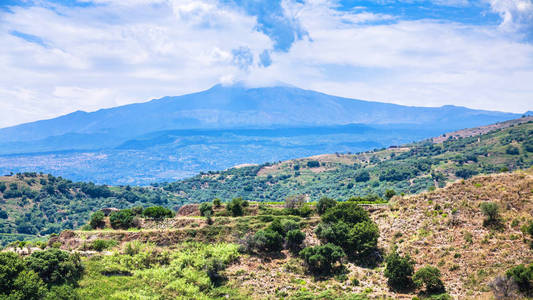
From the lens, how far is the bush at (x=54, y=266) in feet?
108

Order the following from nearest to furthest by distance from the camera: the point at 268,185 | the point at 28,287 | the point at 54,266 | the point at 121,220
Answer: the point at 28,287
the point at 54,266
the point at 121,220
the point at 268,185

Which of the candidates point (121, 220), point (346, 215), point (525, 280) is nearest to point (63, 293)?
point (121, 220)

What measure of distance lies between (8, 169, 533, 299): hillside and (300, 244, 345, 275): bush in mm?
862

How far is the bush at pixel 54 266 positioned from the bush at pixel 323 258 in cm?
2207

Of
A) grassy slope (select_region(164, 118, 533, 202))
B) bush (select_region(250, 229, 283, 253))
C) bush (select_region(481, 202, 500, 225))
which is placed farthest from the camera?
grassy slope (select_region(164, 118, 533, 202))

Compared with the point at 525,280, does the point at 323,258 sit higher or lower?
lower

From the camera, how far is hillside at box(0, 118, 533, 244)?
4606 inches

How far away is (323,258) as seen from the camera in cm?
3662

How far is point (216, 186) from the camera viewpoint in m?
176

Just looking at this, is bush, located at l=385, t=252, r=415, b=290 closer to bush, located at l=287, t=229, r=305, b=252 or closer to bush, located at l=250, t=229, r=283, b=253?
bush, located at l=287, t=229, r=305, b=252

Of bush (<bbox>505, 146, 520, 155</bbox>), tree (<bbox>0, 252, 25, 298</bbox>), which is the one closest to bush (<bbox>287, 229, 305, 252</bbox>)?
tree (<bbox>0, 252, 25, 298</bbox>)

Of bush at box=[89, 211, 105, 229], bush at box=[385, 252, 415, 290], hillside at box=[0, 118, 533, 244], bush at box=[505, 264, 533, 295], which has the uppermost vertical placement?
bush at box=[89, 211, 105, 229]

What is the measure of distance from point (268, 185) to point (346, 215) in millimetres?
128161

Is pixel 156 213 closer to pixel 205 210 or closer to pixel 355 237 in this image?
pixel 205 210
